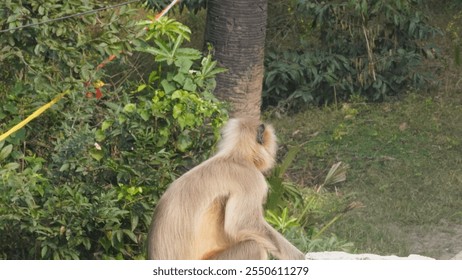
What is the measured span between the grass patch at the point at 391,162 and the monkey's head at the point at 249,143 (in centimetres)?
186

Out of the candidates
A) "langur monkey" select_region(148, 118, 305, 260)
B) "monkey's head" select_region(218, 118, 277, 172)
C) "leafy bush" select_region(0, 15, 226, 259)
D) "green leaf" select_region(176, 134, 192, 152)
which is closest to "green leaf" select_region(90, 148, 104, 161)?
"leafy bush" select_region(0, 15, 226, 259)

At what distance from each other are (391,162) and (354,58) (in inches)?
78.6

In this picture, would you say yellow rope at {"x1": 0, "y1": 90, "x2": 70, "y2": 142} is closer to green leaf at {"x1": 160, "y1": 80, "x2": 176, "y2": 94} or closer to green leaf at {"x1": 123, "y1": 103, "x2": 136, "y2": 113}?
green leaf at {"x1": 123, "y1": 103, "x2": 136, "y2": 113}

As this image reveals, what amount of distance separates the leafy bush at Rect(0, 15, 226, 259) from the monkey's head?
531 millimetres

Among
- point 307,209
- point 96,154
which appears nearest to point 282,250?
point 96,154

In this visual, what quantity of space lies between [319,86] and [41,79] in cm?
462

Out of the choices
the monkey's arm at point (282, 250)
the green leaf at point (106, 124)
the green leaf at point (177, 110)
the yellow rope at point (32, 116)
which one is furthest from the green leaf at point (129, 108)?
the monkey's arm at point (282, 250)

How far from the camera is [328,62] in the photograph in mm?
12195

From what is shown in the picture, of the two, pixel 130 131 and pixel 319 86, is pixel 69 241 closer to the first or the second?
pixel 130 131

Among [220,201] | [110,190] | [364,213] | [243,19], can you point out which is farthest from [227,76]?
[220,201]

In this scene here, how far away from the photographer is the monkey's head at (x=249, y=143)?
723 cm

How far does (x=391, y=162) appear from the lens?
1058 cm

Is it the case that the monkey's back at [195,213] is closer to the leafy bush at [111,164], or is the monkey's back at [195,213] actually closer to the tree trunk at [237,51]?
the leafy bush at [111,164]
